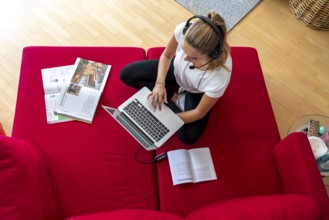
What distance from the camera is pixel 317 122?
75.8 inches

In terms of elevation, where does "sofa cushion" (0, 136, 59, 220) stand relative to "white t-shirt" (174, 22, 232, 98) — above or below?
below

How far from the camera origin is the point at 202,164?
5.15ft

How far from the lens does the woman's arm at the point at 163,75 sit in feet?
5.12

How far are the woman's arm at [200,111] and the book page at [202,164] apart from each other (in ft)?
0.62

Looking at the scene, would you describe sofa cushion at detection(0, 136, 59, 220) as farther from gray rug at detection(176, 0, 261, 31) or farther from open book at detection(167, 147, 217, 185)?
gray rug at detection(176, 0, 261, 31)

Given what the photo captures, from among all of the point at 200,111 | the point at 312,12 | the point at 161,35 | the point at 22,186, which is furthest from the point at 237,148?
the point at 312,12

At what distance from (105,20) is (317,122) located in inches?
70.8

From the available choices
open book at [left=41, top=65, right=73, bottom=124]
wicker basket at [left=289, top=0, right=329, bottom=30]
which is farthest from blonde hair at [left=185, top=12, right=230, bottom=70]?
wicker basket at [left=289, top=0, right=329, bottom=30]

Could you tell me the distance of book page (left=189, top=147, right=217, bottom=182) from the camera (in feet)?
5.07

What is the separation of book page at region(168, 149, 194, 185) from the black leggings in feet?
0.29

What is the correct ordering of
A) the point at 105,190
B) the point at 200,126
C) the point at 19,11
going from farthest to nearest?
1. the point at 19,11
2. the point at 200,126
3. the point at 105,190

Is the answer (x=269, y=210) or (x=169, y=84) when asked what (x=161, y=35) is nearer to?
(x=169, y=84)

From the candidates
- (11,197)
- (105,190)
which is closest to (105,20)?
(105,190)

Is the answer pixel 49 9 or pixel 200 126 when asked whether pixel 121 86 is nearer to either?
pixel 200 126
